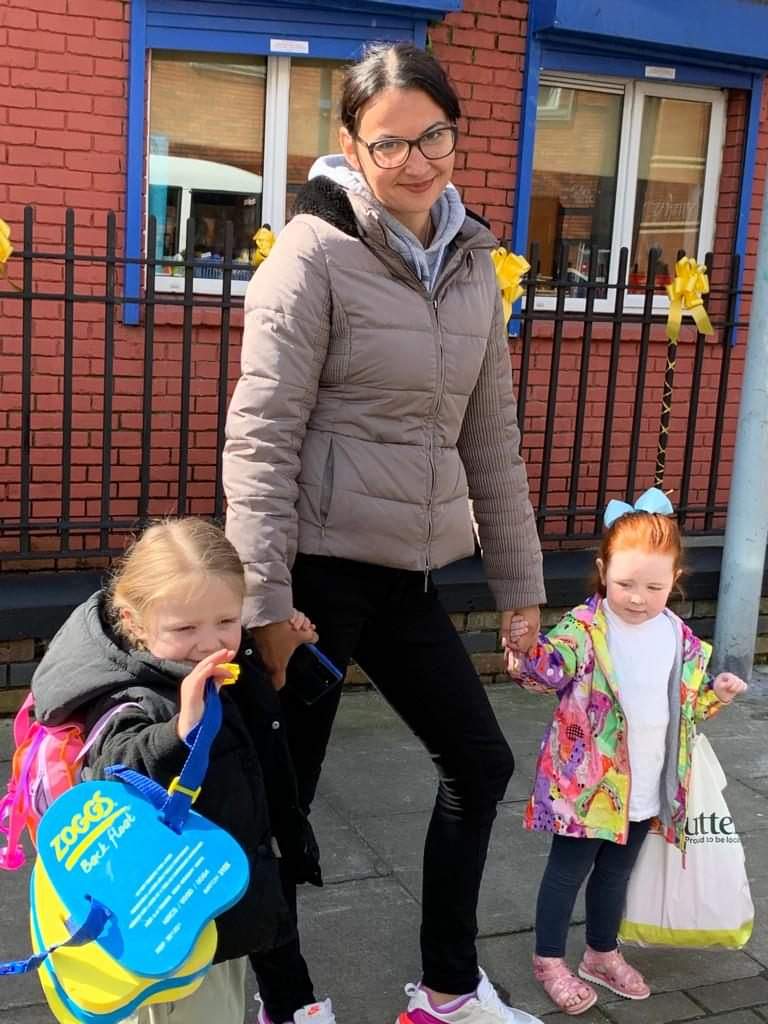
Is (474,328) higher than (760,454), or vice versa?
(474,328)

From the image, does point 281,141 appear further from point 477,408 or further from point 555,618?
point 477,408

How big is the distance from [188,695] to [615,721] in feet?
4.17

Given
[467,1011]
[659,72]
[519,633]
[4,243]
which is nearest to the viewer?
[467,1011]

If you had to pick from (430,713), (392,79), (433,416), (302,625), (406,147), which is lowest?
(430,713)

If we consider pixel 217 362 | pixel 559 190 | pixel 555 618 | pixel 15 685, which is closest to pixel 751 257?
pixel 559 190

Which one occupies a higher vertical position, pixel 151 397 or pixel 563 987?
pixel 151 397

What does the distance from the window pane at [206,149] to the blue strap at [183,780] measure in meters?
4.29

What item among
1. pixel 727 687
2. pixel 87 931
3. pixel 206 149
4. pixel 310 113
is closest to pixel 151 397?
pixel 206 149

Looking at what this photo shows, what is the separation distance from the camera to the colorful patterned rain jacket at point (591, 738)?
9.33 ft

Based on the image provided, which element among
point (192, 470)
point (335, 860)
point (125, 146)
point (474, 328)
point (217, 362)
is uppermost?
point (125, 146)

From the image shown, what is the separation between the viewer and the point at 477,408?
2775 millimetres

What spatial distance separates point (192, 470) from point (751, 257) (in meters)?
3.31

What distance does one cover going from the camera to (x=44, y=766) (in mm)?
2102

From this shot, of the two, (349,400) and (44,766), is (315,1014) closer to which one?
(44,766)
